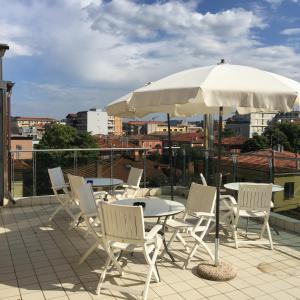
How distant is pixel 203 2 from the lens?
10828 mm

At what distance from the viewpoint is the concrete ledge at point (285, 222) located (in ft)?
Result: 19.1

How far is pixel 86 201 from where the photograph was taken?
4.68 meters

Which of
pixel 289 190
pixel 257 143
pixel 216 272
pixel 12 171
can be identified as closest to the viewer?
pixel 216 272

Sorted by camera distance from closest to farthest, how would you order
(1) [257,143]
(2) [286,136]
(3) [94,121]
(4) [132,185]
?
(4) [132,185]
(1) [257,143]
(2) [286,136]
(3) [94,121]

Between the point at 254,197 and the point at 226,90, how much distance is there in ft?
7.51

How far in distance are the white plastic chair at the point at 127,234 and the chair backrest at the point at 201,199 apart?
105 centimetres

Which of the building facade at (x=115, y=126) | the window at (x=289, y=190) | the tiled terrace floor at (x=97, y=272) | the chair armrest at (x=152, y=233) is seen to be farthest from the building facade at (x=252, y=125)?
the chair armrest at (x=152, y=233)

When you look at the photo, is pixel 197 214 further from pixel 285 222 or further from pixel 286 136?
pixel 286 136

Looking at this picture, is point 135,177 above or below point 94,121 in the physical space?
below

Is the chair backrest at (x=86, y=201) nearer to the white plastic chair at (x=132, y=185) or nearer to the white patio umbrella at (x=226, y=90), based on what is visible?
the white patio umbrella at (x=226, y=90)

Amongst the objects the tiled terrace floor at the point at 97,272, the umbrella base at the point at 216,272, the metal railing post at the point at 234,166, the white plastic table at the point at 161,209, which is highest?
the metal railing post at the point at 234,166

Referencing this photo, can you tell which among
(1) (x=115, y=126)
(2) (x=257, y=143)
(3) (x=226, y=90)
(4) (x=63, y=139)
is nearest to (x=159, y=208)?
(3) (x=226, y=90)

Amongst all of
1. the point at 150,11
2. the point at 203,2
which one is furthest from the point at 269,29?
the point at 150,11

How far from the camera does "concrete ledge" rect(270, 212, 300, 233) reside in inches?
230
